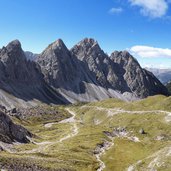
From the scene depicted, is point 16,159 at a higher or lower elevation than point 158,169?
higher

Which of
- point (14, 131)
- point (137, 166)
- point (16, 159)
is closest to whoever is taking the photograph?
point (16, 159)

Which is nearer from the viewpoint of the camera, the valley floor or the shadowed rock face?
the valley floor

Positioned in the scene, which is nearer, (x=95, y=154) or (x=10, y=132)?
(x=10, y=132)

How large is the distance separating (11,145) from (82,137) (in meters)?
58.2

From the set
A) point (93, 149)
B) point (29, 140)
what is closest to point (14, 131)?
point (29, 140)

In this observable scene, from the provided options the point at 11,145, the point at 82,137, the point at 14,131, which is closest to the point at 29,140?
the point at 14,131

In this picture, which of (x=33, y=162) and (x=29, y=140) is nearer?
(x=33, y=162)

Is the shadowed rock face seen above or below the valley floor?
above

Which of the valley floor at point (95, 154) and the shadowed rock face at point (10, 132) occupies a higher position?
the shadowed rock face at point (10, 132)

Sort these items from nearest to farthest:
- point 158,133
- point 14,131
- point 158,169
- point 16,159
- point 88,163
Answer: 1. point 16,159
2. point 158,169
3. point 88,163
4. point 14,131
5. point 158,133

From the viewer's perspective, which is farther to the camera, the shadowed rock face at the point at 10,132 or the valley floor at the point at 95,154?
the shadowed rock face at the point at 10,132

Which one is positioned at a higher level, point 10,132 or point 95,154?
point 10,132

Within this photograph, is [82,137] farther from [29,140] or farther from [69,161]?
[69,161]

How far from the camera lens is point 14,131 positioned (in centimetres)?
13500
